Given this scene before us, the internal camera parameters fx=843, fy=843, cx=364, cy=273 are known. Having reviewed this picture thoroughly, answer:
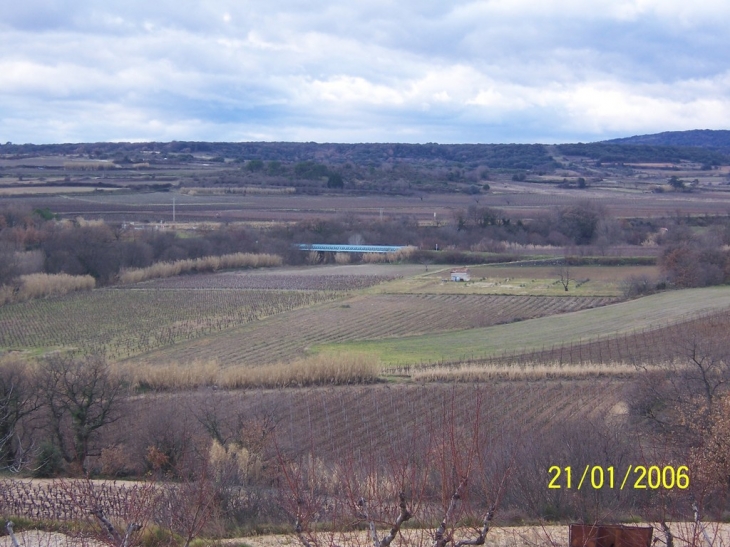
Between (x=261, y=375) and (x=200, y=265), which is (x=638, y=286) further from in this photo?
(x=200, y=265)

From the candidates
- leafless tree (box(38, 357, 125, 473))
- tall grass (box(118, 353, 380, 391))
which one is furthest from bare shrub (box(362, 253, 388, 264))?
leafless tree (box(38, 357, 125, 473))

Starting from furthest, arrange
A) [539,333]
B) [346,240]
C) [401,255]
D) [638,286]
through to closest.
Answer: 1. [346,240]
2. [401,255]
3. [638,286]
4. [539,333]

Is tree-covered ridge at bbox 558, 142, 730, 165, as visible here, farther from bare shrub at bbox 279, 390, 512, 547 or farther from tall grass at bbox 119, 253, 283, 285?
bare shrub at bbox 279, 390, 512, 547

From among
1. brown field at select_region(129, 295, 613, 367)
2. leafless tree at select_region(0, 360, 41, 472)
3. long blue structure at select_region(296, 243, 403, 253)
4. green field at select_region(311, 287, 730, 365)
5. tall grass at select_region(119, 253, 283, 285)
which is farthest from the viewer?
long blue structure at select_region(296, 243, 403, 253)

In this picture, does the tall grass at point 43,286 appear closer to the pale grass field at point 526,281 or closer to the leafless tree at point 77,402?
the pale grass field at point 526,281

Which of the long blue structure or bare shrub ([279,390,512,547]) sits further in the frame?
the long blue structure

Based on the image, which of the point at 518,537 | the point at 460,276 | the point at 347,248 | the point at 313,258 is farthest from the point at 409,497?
the point at 347,248
